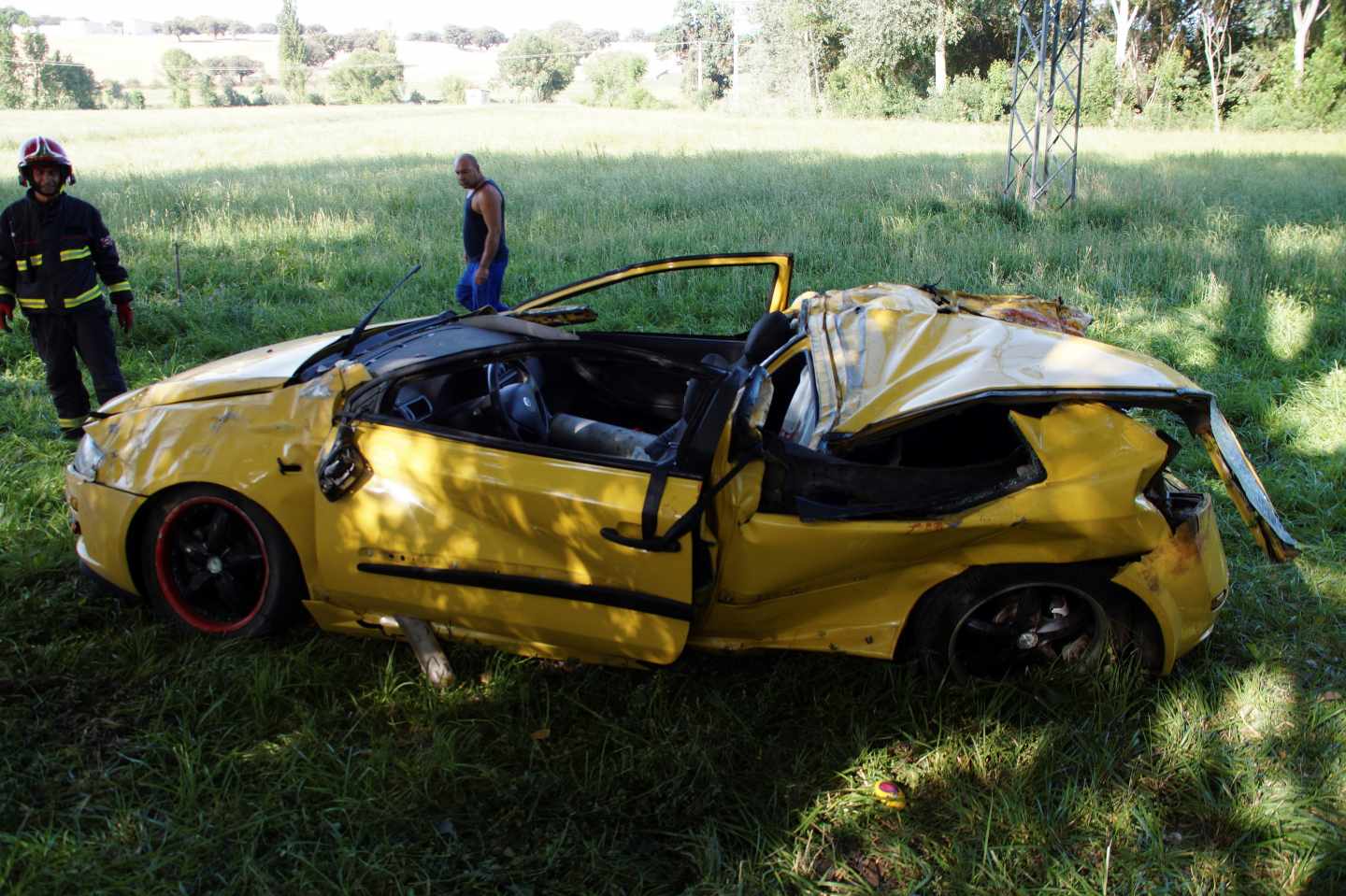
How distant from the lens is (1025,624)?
3.25 metres

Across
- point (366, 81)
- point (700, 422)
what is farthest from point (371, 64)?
point (700, 422)

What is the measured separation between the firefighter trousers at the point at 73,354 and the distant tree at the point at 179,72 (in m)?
63.1

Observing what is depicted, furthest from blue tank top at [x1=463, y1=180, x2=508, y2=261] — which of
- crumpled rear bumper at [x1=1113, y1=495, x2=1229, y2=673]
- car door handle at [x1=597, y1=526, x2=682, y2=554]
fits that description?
crumpled rear bumper at [x1=1113, y1=495, x2=1229, y2=673]

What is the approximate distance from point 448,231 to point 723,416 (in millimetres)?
9002

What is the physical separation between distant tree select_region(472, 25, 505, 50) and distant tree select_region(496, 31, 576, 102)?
5386 centimetres

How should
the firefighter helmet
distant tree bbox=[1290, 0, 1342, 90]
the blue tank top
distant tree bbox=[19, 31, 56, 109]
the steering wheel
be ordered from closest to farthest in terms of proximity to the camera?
the steering wheel → the firefighter helmet → the blue tank top → distant tree bbox=[1290, 0, 1342, 90] → distant tree bbox=[19, 31, 56, 109]

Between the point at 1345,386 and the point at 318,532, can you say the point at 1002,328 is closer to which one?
the point at 318,532

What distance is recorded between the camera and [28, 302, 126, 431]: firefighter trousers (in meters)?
5.57

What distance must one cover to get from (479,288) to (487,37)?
442 feet

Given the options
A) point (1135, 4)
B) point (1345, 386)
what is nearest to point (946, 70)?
point (1135, 4)

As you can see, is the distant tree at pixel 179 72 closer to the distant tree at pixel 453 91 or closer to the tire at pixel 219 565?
the distant tree at pixel 453 91

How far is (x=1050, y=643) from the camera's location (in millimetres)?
3297

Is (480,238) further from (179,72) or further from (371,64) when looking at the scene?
(179,72)

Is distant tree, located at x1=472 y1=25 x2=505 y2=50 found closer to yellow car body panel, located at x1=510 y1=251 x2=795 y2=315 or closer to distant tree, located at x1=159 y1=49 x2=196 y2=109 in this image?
distant tree, located at x1=159 y1=49 x2=196 y2=109
